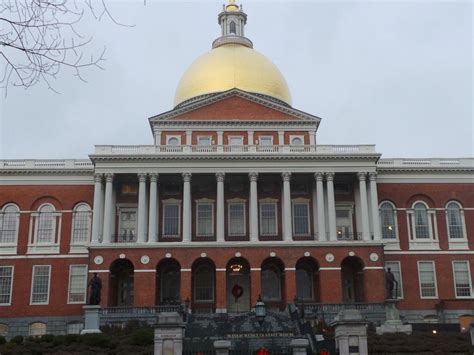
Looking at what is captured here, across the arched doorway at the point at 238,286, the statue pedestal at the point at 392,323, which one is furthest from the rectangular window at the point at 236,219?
the statue pedestal at the point at 392,323

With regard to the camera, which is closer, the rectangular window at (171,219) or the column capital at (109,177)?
the column capital at (109,177)

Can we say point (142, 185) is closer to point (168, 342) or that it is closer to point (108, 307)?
point (108, 307)

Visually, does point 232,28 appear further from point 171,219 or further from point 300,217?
point 171,219

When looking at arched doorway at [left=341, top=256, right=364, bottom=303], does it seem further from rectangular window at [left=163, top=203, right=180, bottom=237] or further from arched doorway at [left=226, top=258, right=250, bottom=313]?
rectangular window at [left=163, top=203, right=180, bottom=237]

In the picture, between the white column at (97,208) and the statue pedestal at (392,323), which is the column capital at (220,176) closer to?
the white column at (97,208)

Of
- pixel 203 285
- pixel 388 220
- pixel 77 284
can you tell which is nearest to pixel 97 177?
pixel 77 284

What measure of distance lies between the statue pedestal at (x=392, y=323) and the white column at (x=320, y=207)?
8002mm

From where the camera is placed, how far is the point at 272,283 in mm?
50000

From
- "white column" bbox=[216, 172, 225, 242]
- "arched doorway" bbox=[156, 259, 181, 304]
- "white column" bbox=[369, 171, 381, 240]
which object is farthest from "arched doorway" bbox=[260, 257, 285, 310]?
"white column" bbox=[369, 171, 381, 240]

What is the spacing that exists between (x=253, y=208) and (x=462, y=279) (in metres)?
18.0

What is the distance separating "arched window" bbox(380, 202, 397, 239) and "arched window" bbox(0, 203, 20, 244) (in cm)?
2950

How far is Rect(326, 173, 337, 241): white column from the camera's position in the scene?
47.8 m

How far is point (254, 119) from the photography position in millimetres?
54250

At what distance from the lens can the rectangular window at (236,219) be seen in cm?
5069
